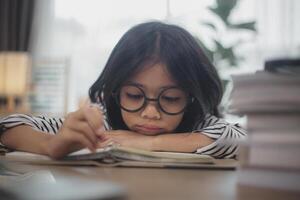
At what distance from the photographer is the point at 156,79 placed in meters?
1.02

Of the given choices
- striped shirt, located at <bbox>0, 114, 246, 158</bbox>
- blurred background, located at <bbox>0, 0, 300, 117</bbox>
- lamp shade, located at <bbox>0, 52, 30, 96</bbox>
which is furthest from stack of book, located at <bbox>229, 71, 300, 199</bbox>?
lamp shade, located at <bbox>0, 52, 30, 96</bbox>

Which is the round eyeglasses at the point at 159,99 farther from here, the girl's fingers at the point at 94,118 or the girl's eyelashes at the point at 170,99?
the girl's fingers at the point at 94,118

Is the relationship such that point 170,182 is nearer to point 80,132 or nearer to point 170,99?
point 80,132

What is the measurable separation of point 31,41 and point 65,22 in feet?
1.25

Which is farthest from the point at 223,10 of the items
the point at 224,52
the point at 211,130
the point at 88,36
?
the point at 211,130

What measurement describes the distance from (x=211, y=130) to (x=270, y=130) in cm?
53

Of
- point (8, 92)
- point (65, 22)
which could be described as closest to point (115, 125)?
point (8, 92)

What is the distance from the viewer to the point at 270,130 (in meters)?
0.46

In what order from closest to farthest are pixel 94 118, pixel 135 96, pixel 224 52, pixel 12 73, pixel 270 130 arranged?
pixel 270 130 → pixel 94 118 → pixel 135 96 → pixel 224 52 → pixel 12 73

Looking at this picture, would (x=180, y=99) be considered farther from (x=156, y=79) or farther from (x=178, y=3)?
(x=178, y=3)

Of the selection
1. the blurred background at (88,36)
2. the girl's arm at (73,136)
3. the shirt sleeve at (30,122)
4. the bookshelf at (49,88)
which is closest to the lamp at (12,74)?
the blurred background at (88,36)

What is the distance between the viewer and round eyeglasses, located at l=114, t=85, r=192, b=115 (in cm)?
97

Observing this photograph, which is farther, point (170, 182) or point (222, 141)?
point (222, 141)

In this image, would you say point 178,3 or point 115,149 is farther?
point 178,3
